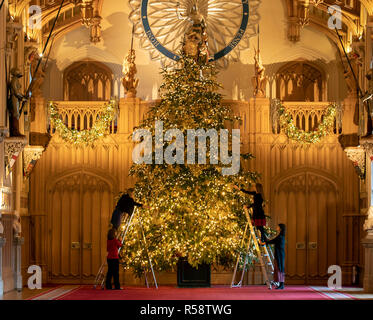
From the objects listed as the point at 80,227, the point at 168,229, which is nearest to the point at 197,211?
the point at 168,229

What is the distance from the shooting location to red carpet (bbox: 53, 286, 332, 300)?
47.2 feet

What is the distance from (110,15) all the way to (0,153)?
21.8ft

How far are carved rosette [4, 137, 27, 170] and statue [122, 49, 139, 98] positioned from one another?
447 cm

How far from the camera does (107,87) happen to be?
21.9m

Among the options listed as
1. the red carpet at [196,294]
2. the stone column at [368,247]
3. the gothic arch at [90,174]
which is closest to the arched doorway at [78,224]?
the gothic arch at [90,174]

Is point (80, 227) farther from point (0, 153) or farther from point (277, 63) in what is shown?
point (277, 63)

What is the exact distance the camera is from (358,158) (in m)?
19.2

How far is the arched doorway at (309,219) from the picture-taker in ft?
66.1

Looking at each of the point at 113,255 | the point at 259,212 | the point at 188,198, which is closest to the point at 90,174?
the point at 188,198

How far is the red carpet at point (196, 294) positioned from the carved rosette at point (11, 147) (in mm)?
2787

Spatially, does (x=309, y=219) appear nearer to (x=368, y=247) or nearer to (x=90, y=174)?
(x=368, y=247)

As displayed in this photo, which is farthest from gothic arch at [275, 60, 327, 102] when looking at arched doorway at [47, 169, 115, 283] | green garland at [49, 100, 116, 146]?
arched doorway at [47, 169, 115, 283]

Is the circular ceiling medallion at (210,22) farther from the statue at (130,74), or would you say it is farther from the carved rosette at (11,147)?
the carved rosette at (11,147)
